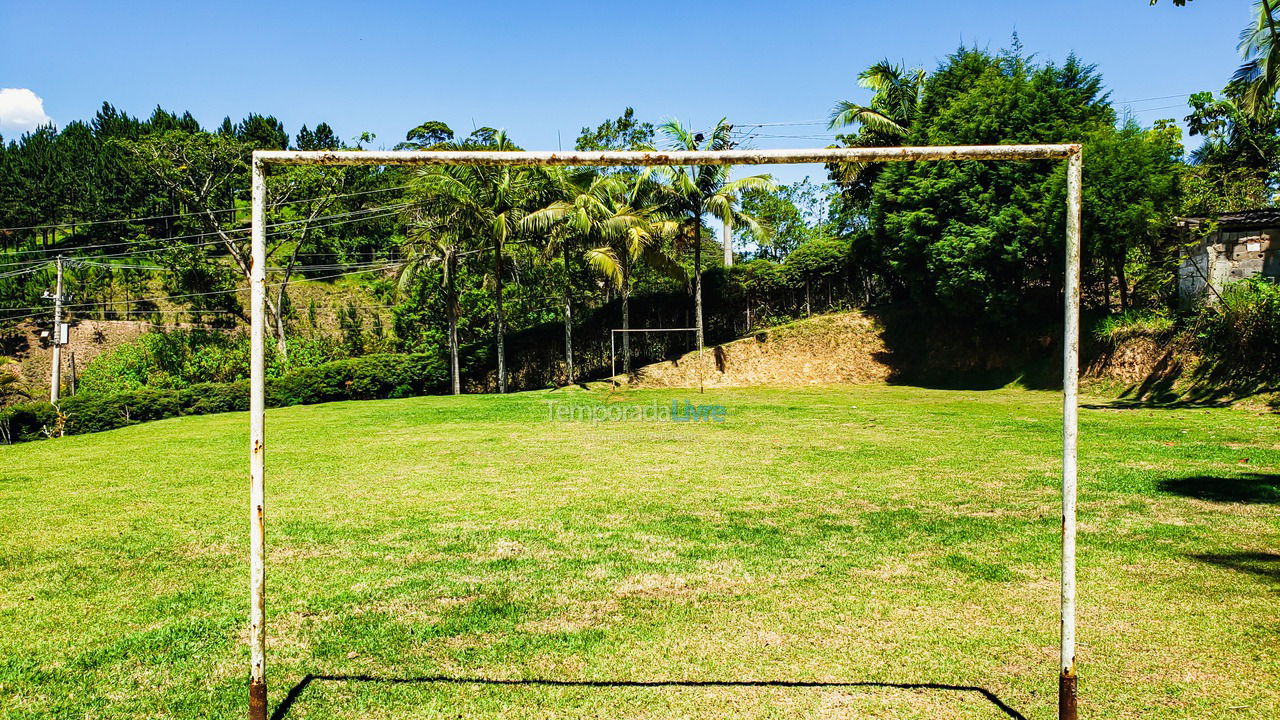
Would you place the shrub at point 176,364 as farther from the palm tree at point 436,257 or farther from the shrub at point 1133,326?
the shrub at point 1133,326

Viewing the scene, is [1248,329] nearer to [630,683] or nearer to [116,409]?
[630,683]

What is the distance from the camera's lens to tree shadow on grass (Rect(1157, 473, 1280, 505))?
26.1ft

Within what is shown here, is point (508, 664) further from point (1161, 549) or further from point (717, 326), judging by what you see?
point (717, 326)

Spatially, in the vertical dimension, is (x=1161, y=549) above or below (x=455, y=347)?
below

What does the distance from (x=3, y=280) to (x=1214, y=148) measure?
5095 centimetres

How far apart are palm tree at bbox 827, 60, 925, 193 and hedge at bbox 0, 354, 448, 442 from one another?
56.3ft

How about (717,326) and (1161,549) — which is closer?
Answer: (1161,549)

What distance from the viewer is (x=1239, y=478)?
28.9 ft

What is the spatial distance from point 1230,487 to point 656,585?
722 cm

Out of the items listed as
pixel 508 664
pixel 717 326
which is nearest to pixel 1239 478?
pixel 508 664

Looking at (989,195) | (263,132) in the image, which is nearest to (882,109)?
(989,195)

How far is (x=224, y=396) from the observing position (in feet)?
74.0

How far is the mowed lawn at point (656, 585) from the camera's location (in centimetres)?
380

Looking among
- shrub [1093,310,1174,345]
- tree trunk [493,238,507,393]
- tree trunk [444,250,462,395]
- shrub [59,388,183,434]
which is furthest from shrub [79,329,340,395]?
shrub [1093,310,1174,345]
